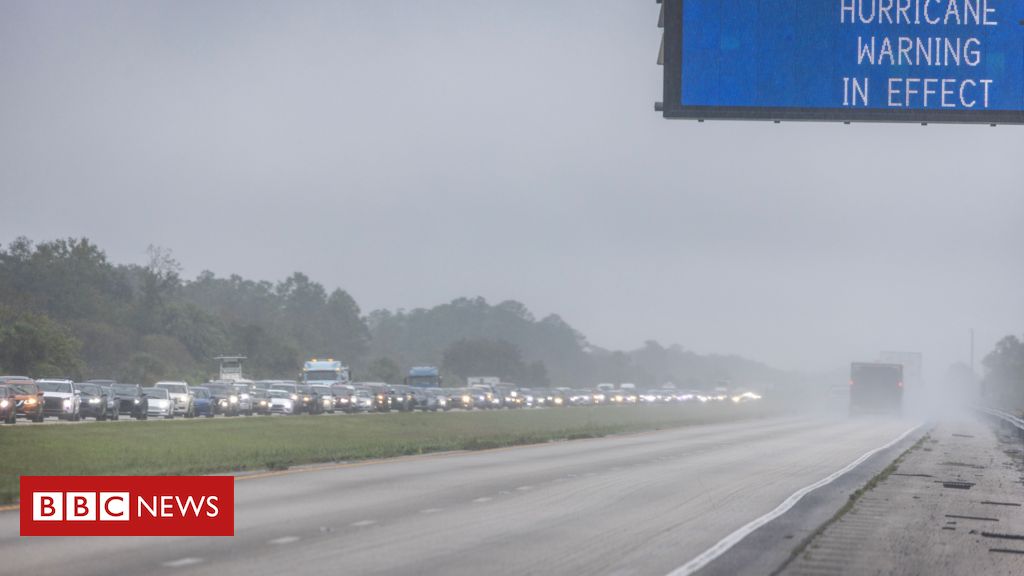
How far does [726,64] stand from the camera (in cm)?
1892

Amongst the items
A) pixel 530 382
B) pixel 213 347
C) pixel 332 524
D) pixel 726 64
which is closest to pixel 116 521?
pixel 332 524

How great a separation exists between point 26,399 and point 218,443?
43.9ft

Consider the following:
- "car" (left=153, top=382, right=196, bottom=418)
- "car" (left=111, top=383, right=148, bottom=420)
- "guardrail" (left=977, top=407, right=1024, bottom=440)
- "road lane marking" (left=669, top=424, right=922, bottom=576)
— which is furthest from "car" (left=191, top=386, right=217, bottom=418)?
"road lane marking" (left=669, top=424, right=922, bottom=576)

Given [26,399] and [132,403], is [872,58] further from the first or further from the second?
[132,403]

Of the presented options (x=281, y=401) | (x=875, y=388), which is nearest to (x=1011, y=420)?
(x=875, y=388)

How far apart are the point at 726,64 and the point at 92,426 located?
24508mm

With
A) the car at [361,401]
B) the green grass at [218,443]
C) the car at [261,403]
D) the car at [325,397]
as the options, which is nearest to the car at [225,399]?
the car at [261,403]

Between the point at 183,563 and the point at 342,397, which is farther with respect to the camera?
the point at 342,397

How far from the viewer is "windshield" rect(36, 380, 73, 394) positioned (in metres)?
49.6

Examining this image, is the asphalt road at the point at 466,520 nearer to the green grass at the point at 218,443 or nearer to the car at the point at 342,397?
the green grass at the point at 218,443

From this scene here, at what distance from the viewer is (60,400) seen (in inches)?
1929

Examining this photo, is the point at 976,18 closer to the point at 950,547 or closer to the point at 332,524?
the point at 950,547

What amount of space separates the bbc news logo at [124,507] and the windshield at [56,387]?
2917cm

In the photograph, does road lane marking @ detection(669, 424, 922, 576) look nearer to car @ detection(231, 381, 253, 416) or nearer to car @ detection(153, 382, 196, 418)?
car @ detection(153, 382, 196, 418)
